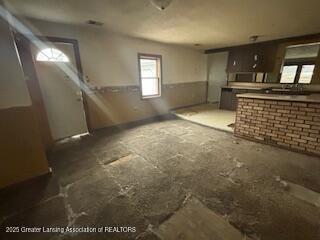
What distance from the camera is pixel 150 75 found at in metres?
5.06

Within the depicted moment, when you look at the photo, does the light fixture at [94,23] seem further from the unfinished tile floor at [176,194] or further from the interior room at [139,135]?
the unfinished tile floor at [176,194]

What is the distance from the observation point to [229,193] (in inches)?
72.2

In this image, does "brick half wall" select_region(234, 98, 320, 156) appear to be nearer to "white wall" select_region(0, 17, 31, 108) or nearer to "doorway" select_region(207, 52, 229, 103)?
"white wall" select_region(0, 17, 31, 108)

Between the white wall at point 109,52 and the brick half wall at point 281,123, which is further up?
the white wall at point 109,52

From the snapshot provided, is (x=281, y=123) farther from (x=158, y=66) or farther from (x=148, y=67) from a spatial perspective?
(x=148, y=67)

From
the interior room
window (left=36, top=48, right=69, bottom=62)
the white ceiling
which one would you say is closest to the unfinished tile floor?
the interior room

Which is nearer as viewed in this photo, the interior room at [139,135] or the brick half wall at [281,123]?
the interior room at [139,135]

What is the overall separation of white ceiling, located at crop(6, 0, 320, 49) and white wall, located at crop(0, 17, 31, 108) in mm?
757

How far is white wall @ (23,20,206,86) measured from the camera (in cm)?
322

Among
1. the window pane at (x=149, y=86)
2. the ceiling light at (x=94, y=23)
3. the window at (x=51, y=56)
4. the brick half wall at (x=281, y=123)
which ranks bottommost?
the brick half wall at (x=281, y=123)

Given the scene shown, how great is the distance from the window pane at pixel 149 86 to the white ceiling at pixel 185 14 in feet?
5.00

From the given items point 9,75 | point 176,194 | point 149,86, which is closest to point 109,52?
point 149,86

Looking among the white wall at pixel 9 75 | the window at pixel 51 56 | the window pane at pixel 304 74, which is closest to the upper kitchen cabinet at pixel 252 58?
the window pane at pixel 304 74

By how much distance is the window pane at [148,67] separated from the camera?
4.80m
